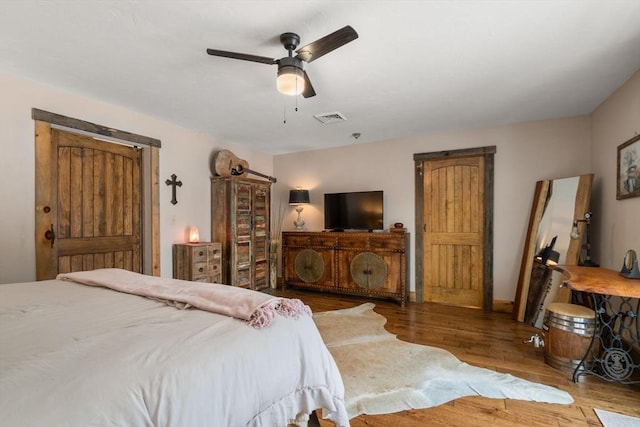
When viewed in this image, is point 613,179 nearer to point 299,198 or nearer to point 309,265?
point 309,265

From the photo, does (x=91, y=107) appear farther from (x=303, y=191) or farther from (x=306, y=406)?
(x=306, y=406)

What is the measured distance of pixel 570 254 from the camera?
316cm

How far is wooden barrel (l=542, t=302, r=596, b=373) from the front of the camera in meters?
2.27

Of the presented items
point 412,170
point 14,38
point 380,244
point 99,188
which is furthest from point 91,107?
point 412,170

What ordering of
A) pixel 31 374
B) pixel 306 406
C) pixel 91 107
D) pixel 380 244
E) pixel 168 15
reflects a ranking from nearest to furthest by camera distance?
pixel 31 374, pixel 306 406, pixel 168 15, pixel 91 107, pixel 380 244

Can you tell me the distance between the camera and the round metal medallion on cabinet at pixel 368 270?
4137 mm

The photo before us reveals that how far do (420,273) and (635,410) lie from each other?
2520 mm

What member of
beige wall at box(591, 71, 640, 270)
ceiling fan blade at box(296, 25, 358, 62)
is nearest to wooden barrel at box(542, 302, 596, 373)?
beige wall at box(591, 71, 640, 270)

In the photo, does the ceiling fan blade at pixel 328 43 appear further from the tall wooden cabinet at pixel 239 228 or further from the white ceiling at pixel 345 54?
the tall wooden cabinet at pixel 239 228

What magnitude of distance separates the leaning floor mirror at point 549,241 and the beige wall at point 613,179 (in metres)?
0.17

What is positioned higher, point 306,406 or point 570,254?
point 570,254

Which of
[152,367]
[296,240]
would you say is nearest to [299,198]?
[296,240]

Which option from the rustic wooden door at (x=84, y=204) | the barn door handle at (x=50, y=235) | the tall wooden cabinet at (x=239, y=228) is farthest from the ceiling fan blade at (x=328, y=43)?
the barn door handle at (x=50, y=235)

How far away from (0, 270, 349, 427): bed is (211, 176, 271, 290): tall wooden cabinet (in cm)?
262
